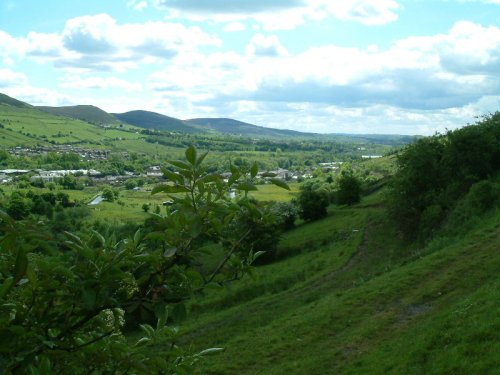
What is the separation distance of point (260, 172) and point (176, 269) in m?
0.83

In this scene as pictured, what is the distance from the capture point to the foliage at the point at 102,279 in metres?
2.97

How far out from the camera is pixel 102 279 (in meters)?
2.99

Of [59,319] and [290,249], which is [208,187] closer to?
[59,319]

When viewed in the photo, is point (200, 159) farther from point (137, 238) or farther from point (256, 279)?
point (256, 279)

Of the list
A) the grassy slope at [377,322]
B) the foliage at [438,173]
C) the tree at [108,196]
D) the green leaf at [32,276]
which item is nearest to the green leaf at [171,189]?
the green leaf at [32,276]

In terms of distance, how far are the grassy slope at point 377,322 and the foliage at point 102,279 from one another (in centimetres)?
249

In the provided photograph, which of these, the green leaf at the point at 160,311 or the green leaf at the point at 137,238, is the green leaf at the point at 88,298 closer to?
the green leaf at the point at 160,311

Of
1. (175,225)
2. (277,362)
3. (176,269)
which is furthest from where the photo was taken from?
(277,362)

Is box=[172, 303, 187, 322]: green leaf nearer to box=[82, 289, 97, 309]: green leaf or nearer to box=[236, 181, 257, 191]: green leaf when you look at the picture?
box=[82, 289, 97, 309]: green leaf

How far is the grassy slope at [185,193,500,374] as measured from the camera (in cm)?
1393

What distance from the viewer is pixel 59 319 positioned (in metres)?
3.27

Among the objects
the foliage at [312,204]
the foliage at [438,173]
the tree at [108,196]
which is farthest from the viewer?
the tree at [108,196]

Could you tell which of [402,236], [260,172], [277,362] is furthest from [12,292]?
[402,236]

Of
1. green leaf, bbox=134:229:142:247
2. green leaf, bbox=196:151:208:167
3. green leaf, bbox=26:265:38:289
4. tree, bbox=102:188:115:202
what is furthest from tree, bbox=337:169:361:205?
tree, bbox=102:188:115:202
